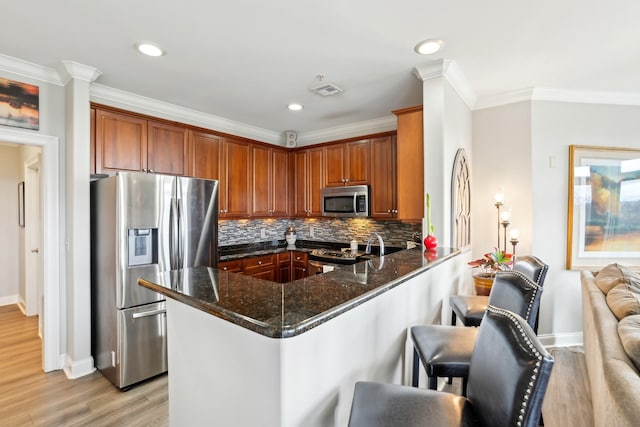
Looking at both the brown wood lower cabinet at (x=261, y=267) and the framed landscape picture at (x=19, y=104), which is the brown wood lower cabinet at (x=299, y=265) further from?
the framed landscape picture at (x=19, y=104)

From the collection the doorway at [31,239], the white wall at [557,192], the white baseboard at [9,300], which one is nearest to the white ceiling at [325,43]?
the white wall at [557,192]

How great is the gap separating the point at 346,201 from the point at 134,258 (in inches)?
96.9

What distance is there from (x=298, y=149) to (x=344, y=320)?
12.0ft

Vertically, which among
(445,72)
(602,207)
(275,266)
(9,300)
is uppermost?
(445,72)

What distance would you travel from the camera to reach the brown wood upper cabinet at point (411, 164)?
2.76 meters

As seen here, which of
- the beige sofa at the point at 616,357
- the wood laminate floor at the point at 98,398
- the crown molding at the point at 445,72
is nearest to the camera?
the beige sofa at the point at 616,357

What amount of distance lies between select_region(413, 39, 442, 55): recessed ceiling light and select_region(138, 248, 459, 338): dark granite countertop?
62.0 inches

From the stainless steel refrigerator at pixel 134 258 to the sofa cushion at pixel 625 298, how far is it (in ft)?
10.1

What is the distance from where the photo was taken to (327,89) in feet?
9.66

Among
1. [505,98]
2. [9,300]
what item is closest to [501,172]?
[505,98]

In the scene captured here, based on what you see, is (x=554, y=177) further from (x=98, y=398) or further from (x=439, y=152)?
(x=98, y=398)

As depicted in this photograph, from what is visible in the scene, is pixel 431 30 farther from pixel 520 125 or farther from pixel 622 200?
pixel 622 200

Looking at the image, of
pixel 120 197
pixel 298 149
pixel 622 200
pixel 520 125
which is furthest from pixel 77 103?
pixel 622 200

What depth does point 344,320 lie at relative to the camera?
3.99 ft
